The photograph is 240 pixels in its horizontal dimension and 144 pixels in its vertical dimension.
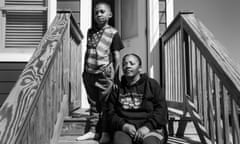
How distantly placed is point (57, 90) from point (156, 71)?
6.73 ft

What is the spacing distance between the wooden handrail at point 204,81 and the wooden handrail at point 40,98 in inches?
43.6

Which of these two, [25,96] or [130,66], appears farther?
[130,66]

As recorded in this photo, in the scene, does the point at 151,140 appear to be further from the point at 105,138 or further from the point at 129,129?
the point at 105,138

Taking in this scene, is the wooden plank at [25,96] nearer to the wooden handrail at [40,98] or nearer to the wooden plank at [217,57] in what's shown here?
the wooden handrail at [40,98]

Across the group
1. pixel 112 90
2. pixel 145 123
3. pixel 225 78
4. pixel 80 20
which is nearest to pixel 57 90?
pixel 112 90

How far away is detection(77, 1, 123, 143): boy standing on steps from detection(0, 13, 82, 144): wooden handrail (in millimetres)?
228

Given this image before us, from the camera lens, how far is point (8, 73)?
412cm

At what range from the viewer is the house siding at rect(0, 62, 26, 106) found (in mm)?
4090

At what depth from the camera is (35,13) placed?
13.9ft

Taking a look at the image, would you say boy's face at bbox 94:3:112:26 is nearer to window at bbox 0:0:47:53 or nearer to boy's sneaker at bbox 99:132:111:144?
boy's sneaker at bbox 99:132:111:144

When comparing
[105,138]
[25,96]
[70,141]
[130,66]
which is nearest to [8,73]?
[70,141]

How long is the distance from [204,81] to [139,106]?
22.3 inches

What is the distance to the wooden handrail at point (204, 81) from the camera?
1944 mm

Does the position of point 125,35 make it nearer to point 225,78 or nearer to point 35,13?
point 35,13
